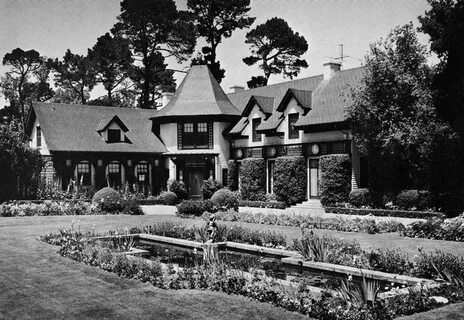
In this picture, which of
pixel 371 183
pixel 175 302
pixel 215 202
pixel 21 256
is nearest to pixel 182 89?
pixel 215 202

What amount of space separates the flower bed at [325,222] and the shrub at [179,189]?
40.2 ft

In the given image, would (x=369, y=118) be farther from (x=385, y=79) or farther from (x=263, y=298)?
(x=263, y=298)

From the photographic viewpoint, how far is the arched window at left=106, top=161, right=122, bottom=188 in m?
40.8

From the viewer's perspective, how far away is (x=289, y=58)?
59562mm

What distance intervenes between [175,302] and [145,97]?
162ft

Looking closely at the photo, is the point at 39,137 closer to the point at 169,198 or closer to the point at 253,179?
the point at 169,198

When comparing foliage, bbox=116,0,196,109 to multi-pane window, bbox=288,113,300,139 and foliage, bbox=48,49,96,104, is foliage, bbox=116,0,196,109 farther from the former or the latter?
multi-pane window, bbox=288,113,300,139

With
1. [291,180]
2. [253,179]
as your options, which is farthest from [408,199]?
[253,179]

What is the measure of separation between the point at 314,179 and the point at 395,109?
307 inches

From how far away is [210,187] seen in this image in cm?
3866

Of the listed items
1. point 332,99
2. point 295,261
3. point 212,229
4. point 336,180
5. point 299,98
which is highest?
point 299,98

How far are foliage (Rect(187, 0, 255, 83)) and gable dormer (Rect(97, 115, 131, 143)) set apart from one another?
18.4 m

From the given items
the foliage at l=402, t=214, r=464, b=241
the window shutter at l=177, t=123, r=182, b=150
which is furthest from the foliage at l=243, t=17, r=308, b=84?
the foliage at l=402, t=214, r=464, b=241

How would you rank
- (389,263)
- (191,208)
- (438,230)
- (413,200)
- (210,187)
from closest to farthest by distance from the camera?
(389,263) < (438,230) < (413,200) < (191,208) < (210,187)
